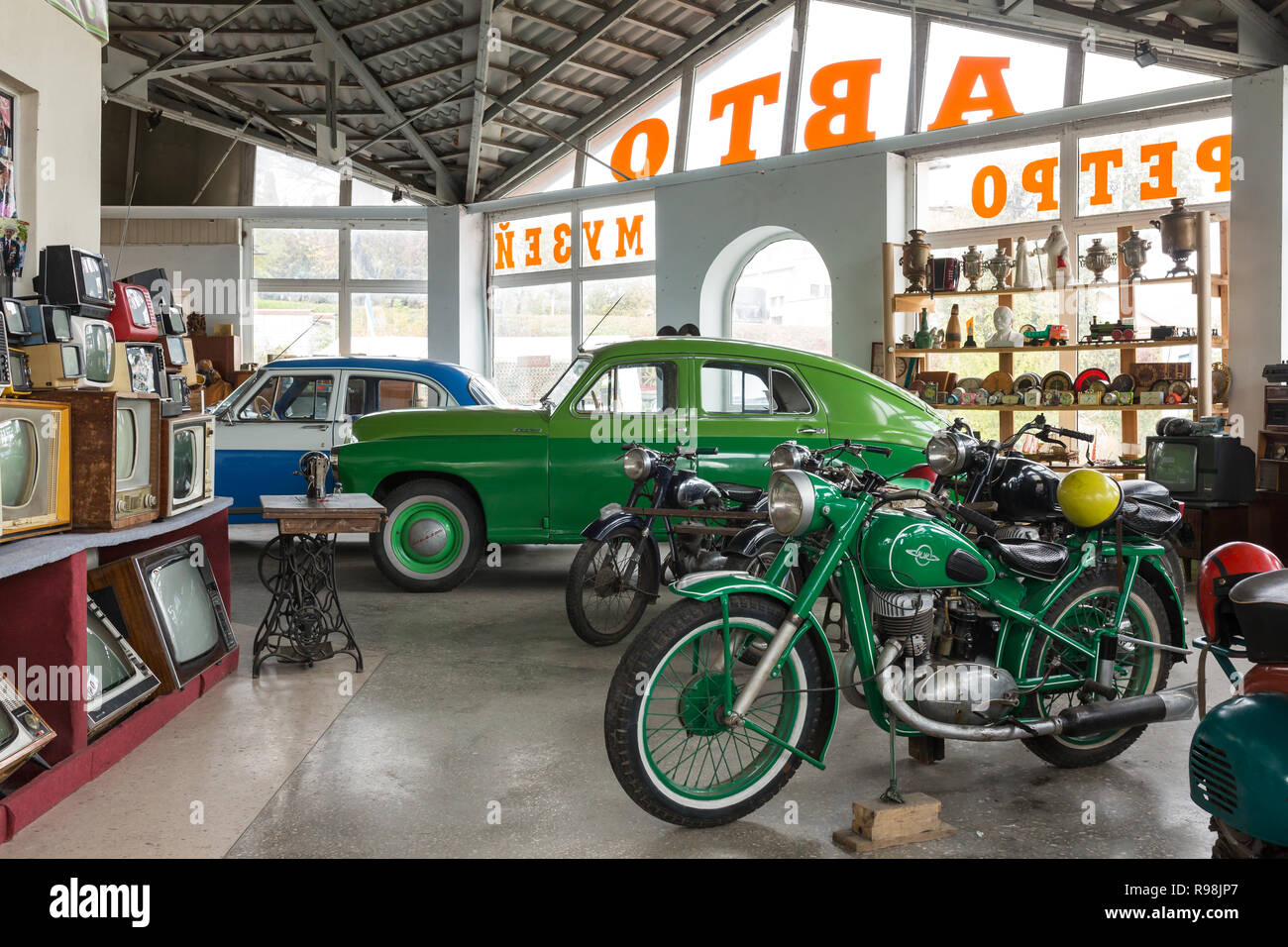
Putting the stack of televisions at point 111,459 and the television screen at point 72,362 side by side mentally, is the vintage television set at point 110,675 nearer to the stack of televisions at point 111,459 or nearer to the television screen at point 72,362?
the stack of televisions at point 111,459

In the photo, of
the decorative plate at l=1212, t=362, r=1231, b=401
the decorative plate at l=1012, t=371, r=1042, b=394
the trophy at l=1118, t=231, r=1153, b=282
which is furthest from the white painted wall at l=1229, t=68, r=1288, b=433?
the decorative plate at l=1012, t=371, r=1042, b=394

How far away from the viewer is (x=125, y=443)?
12.0 feet

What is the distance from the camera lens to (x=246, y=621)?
18.6 feet

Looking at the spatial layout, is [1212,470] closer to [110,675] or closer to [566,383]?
[566,383]

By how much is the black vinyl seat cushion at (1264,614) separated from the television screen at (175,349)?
405 centimetres

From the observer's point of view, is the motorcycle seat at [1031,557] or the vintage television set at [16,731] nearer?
the vintage television set at [16,731]

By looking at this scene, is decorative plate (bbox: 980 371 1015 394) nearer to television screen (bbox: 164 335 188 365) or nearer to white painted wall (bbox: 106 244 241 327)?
television screen (bbox: 164 335 188 365)

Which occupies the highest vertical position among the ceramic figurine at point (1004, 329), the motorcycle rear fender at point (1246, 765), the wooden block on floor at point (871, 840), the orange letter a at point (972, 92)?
the orange letter a at point (972, 92)

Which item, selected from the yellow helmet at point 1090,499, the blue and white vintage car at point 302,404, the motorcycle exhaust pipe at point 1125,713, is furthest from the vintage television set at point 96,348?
the blue and white vintage car at point 302,404

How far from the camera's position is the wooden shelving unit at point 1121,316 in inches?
296

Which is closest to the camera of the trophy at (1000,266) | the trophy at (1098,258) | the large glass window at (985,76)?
the trophy at (1098,258)

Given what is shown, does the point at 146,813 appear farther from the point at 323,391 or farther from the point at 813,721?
the point at 323,391

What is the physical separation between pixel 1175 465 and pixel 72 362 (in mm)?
6652

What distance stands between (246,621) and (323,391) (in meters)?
2.71
